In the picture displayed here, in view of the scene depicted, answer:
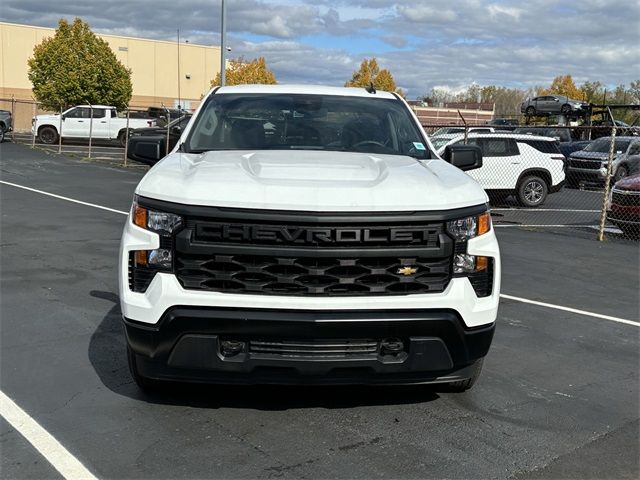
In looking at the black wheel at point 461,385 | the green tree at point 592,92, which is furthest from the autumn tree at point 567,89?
the black wheel at point 461,385

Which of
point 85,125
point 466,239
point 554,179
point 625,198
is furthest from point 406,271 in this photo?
point 85,125

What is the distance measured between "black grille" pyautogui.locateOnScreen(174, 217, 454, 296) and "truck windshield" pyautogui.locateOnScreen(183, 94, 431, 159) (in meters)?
1.43

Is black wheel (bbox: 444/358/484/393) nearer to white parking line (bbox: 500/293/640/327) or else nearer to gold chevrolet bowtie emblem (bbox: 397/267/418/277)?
gold chevrolet bowtie emblem (bbox: 397/267/418/277)

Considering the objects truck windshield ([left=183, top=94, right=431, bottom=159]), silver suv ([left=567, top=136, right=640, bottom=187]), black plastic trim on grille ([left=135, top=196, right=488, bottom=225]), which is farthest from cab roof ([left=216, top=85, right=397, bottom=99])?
silver suv ([left=567, top=136, right=640, bottom=187])

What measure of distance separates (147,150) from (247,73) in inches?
2428

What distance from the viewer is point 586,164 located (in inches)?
877

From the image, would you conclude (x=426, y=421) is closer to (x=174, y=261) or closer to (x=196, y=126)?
(x=174, y=261)

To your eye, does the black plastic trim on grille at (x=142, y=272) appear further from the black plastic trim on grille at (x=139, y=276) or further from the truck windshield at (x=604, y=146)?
the truck windshield at (x=604, y=146)

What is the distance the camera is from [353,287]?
11.9 feet

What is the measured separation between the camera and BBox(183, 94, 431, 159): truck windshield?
501cm

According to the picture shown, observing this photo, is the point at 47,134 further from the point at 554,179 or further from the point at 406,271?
the point at 406,271

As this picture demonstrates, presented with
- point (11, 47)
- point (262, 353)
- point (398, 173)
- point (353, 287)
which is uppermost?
point (11, 47)

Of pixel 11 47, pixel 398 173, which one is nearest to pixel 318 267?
pixel 398 173

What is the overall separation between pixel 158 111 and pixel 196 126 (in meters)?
32.0
